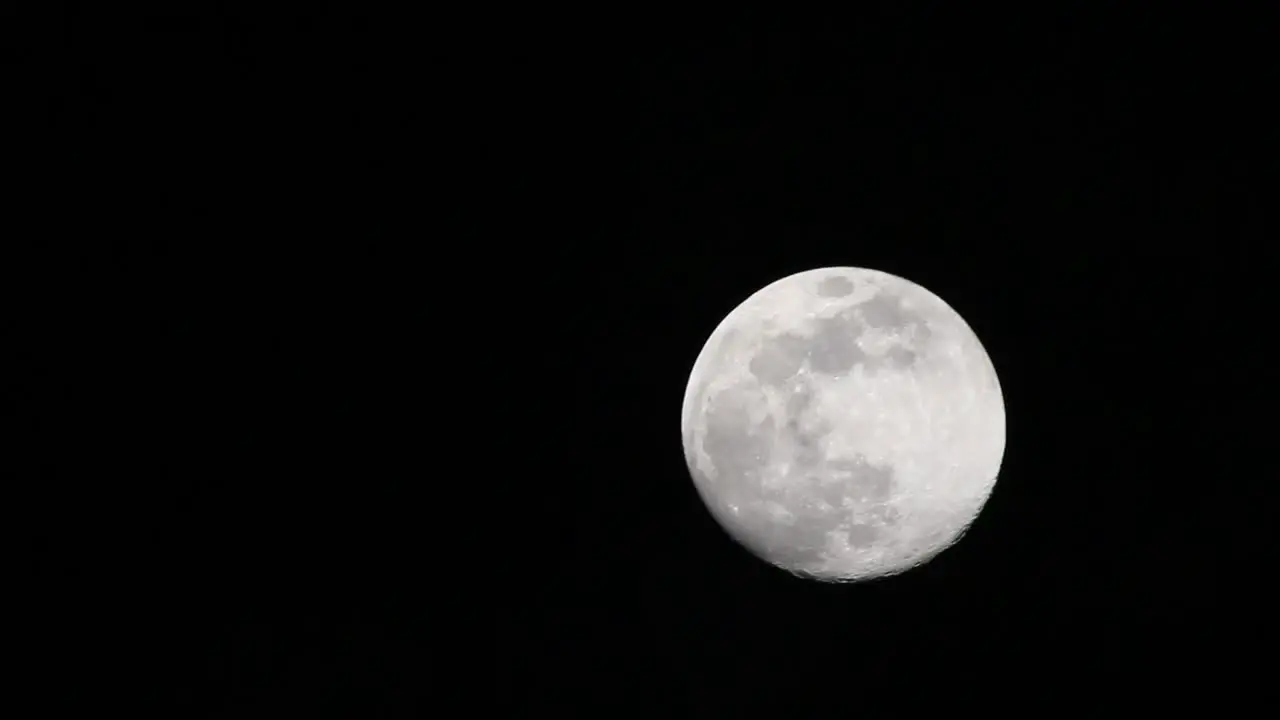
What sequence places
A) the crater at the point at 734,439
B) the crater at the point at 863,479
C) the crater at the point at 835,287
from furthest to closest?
the crater at the point at 835,287
the crater at the point at 734,439
the crater at the point at 863,479

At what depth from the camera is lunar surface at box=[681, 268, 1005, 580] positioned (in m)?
3.05

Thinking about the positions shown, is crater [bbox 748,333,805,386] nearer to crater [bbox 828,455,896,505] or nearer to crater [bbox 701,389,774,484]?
crater [bbox 701,389,774,484]

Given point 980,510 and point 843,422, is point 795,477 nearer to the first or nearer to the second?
point 843,422

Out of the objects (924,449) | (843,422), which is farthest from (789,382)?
(924,449)

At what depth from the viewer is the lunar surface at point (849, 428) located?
3.05 m

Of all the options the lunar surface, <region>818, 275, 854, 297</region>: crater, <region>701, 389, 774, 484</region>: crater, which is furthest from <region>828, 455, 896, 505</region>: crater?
<region>818, 275, 854, 297</region>: crater

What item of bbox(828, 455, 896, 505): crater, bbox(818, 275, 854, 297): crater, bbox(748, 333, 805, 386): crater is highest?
bbox(818, 275, 854, 297): crater

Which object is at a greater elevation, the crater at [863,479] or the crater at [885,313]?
the crater at [885,313]

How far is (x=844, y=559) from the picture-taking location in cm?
320

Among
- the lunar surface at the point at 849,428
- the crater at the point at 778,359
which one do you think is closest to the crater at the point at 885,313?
the lunar surface at the point at 849,428

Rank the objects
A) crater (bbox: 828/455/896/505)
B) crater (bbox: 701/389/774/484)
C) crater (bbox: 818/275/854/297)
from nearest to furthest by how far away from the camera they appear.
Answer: crater (bbox: 828/455/896/505) < crater (bbox: 701/389/774/484) < crater (bbox: 818/275/854/297)

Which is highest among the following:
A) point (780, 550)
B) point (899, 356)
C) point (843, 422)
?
point (899, 356)

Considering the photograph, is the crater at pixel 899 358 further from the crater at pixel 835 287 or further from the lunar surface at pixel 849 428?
the crater at pixel 835 287

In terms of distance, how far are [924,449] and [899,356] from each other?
29 centimetres
